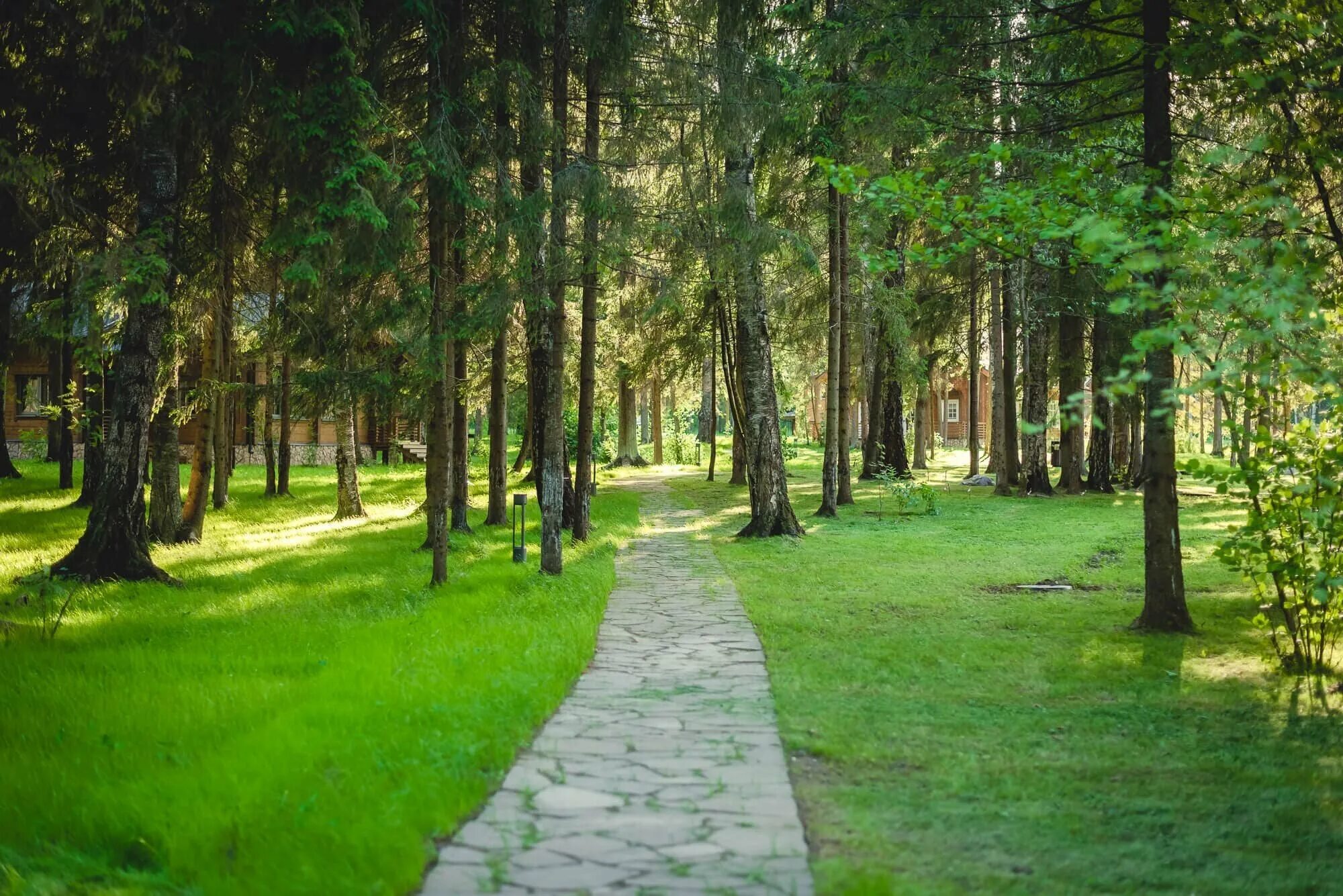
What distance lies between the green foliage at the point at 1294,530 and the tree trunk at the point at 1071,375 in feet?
48.0

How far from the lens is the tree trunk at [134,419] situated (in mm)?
11344

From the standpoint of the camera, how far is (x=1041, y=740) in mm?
5820

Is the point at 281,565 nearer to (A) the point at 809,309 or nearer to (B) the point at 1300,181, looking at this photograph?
(B) the point at 1300,181

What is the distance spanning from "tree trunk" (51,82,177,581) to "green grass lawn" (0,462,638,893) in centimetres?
61

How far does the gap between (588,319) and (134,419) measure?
19.8 ft

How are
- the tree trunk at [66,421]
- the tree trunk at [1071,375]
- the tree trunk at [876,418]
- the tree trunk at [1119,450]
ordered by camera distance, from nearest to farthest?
1. the tree trunk at [66,421]
2. the tree trunk at [1071,375]
3. the tree trunk at [1119,450]
4. the tree trunk at [876,418]

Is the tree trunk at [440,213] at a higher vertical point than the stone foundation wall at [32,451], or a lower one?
higher

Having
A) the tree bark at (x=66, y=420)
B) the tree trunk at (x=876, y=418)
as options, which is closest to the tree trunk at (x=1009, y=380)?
the tree trunk at (x=876, y=418)

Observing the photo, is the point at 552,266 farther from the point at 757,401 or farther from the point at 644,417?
the point at 644,417

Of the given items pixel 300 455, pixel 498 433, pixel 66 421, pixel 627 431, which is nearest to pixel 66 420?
pixel 66 421

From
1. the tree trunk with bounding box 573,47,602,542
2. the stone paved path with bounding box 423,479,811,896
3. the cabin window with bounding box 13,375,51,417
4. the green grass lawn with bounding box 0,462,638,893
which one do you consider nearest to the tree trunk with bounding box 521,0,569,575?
the tree trunk with bounding box 573,47,602,542

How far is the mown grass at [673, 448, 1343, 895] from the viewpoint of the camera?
4.11 meters

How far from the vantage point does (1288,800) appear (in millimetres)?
4918

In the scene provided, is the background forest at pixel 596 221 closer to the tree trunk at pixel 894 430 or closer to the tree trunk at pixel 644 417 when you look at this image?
the tree trunk at pixel 894 430
